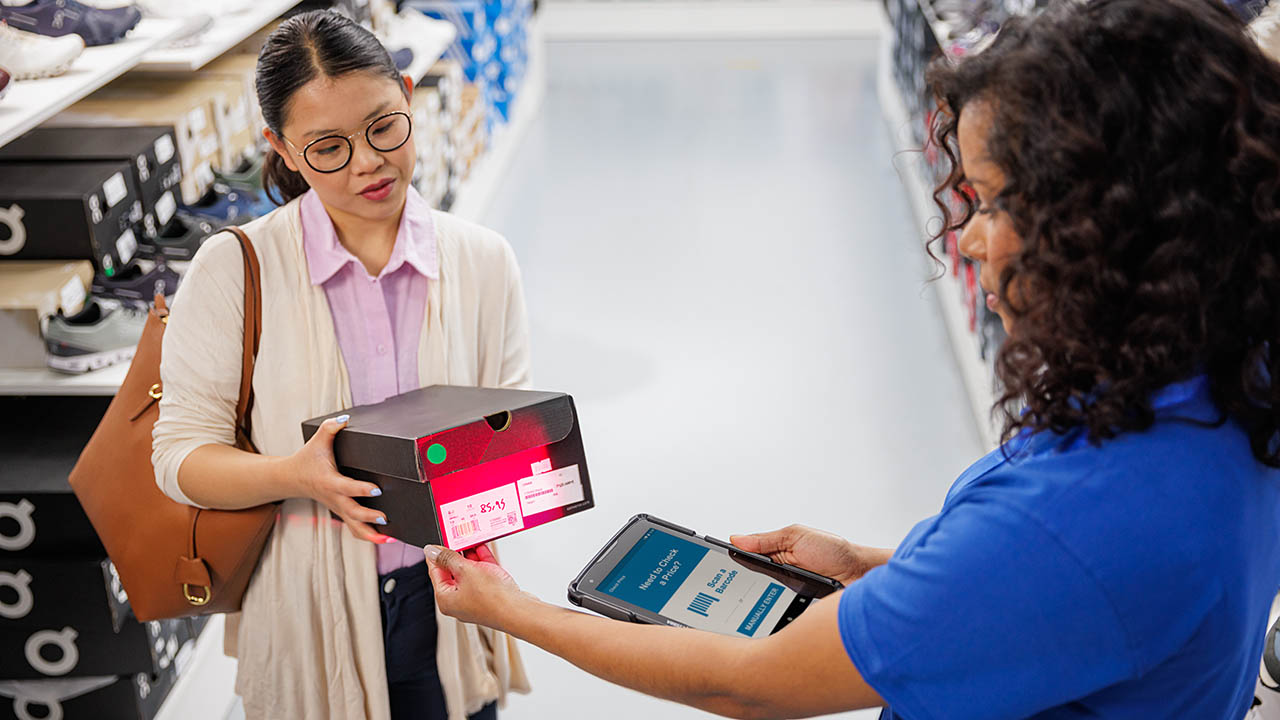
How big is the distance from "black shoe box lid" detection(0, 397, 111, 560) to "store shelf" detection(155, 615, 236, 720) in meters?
0.41

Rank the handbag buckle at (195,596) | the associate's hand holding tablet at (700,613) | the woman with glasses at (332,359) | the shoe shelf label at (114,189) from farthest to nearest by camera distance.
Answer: the shoe shelf label at (114,189) < the handbag buckle at (195,596) < the woman with glasses at (332,359) < the associate's hand holding tablet at (700,613)

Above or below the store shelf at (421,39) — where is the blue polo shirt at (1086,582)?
above

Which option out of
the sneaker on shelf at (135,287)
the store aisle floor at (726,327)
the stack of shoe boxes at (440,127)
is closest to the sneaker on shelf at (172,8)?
the sneaker on shelf at (135,287)

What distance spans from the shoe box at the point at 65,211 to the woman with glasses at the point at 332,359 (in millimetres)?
794

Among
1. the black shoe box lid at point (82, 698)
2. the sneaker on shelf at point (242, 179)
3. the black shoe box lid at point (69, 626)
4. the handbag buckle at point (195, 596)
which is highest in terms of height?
the sneaker on shelf at point (242, 179)

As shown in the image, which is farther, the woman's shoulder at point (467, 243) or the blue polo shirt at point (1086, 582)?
the woman's shoulder at point (467, 243)

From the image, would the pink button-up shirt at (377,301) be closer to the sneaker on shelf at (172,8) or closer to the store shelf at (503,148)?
the sneaker on shelf at (172,8)

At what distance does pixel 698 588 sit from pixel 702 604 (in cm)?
3

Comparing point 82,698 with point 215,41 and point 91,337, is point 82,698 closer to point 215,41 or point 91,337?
point 91,337

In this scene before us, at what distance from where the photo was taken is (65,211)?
2137mm

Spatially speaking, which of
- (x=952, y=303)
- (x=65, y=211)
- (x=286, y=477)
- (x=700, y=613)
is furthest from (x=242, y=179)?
(x=952, y=303)

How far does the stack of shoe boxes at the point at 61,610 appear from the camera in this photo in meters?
2.00

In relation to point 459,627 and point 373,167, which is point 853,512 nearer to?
point 459,627

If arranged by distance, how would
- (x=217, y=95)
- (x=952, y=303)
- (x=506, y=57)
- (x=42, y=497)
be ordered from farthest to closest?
(x=506, y=57)
(x=952, y=303)
(x=217, y=95)
(x=42, y=497)
